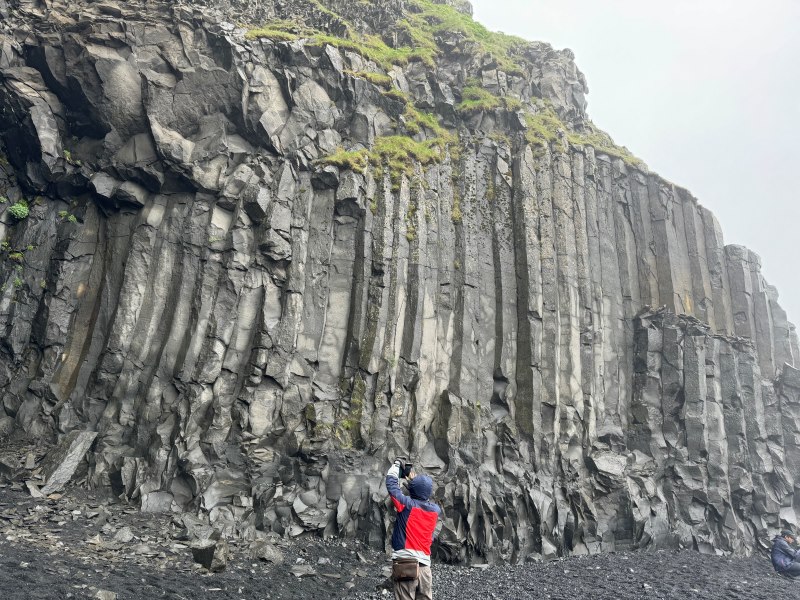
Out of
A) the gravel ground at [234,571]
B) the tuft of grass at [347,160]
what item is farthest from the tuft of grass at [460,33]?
the gravel ground at [234,571]

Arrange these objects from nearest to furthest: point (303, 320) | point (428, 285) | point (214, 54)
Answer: point (303, 320)
point (428, 285)
point (214, 54)

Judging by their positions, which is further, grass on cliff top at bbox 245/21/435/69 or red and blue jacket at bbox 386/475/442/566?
grass on cliff top at bbox 245/21/435/69

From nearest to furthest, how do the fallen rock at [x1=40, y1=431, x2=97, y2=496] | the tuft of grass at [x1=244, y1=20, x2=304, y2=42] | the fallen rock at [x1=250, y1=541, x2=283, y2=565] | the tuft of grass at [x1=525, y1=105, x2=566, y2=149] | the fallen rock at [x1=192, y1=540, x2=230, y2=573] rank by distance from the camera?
the fallen rock at [x1=192, y1=540, x2=230, y2=573]
the fallen rock at [x1=250, y1=541, x2=283, y2=565]
the fallen rock at [x1=40, y1=431, x2=97, y2=496]
the tuft of grass at [x1=244, y1=20, x2=304, y2=42]
the tuft of grass at [x1=525, y1=105, x2=566, y2=149]

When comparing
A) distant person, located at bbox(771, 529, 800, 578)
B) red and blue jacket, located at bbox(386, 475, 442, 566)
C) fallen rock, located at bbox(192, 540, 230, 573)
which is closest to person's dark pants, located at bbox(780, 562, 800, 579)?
distant person, located at bbox(771, 529, 800, 578)

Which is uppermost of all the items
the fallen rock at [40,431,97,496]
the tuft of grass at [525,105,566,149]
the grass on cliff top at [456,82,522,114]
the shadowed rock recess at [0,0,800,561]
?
the grass on cliff top at [456,82,522,114]

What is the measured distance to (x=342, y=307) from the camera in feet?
72.7

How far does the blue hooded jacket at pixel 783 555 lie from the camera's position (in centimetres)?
1977

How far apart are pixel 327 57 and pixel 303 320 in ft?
38.1

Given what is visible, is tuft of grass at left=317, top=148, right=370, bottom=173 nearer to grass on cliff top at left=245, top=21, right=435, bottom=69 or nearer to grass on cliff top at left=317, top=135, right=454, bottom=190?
grass on cliff top at left=317, top=135, right=454, bottom=190

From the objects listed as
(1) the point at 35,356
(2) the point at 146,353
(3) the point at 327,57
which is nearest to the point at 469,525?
(2) the point at 146,353

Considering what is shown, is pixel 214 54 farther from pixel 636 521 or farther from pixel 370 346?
pixel 636 521

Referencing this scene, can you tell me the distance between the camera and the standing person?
8.34 meters

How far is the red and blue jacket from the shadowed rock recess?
1013 centimetres

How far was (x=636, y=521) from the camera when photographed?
834 inches
